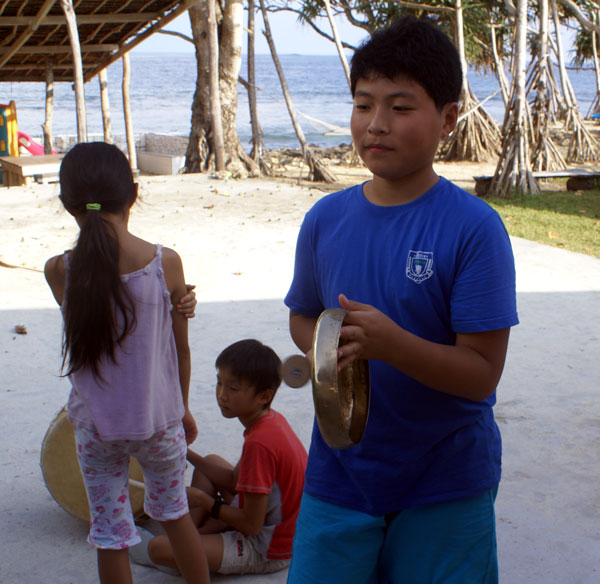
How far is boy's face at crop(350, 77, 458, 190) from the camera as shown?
1496 mm

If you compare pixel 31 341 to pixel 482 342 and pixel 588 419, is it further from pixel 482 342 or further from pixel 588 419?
pixel 482 342

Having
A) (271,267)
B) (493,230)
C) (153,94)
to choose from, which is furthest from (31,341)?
(153,94)

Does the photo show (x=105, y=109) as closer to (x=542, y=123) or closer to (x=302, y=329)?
(x=542, y=123)

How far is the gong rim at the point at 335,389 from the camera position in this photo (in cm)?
130

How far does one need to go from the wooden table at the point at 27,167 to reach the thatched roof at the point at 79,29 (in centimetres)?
180

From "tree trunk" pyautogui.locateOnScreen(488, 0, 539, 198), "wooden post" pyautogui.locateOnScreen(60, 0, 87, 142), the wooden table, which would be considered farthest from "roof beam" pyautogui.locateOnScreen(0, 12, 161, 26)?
"tree trunk" pyautogui.locateOnScreen(488, 0, 539, 198)

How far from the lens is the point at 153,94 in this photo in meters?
73.4

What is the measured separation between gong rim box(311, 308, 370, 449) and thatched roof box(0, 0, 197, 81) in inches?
417

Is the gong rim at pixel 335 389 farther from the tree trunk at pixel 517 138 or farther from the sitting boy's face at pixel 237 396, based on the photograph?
the tree trunk at pixel 517 138

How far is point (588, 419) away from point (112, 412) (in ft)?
8.77

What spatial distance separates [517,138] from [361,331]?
1033 centimetres

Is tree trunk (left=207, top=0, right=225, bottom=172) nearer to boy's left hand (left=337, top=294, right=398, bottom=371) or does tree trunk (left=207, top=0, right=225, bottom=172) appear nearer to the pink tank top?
the pink tank top

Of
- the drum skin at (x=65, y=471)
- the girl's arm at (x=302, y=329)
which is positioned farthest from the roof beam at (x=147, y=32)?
the girl's arm at (x=302, y=329)

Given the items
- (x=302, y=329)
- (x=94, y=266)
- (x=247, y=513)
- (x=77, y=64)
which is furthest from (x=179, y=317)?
(x=77, y=64)
